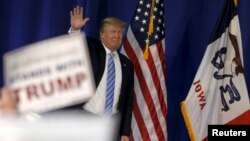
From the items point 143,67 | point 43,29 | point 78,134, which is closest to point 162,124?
point 143,67

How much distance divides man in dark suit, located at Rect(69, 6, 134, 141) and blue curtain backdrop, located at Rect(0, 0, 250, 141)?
0.88 metres

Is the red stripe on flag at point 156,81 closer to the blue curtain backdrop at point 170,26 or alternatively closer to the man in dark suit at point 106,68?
the man in dark suit at point 106,68

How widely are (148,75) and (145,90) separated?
10 cm

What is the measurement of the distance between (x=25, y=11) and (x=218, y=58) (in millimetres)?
1491

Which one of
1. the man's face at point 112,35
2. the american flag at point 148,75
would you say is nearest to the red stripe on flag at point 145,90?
the american flag at point 148,75

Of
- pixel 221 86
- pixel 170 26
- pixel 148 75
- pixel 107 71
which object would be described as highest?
pixel 170 26

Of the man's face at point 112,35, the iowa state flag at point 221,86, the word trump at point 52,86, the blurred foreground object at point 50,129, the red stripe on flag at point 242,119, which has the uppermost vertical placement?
the word trump at point 52,86

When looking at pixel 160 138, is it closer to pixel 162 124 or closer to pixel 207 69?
pixel 162 124

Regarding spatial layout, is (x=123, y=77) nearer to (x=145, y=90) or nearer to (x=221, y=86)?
(x=145, y=90)

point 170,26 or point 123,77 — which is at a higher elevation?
point 170,26

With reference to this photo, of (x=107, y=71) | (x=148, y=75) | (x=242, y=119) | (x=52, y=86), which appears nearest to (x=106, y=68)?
(x=107, y=71)

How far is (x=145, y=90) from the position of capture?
2.79 m

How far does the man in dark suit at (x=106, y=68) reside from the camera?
2223mm

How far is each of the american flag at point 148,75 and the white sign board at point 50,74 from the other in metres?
2.18
